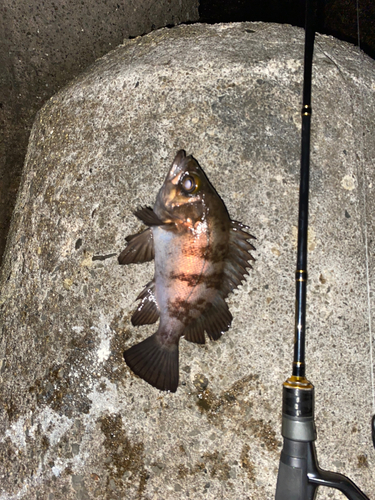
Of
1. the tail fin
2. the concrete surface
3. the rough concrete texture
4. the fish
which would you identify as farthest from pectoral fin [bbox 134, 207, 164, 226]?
the concrete surface

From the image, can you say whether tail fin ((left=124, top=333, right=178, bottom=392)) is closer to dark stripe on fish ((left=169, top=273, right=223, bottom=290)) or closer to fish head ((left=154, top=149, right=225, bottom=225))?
dark stripe on fish ((left=169, top=273, right=223, bottom=290))

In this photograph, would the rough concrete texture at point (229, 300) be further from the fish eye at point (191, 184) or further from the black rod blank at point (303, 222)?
the fish eye at point (191, 184)

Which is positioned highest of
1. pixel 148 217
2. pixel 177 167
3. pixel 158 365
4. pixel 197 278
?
pixel 177 167

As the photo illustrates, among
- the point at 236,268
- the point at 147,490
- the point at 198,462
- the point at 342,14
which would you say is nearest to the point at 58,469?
the point at 147,490

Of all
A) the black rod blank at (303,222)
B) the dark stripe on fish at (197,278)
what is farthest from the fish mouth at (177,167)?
the black rod blank at (303,222)

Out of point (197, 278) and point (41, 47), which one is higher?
point (41, 47)

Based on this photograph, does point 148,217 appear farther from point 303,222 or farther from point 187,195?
point 303,222

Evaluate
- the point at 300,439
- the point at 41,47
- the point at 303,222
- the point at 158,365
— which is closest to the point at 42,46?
the point at 41,47

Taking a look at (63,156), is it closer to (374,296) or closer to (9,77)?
(9,77)
